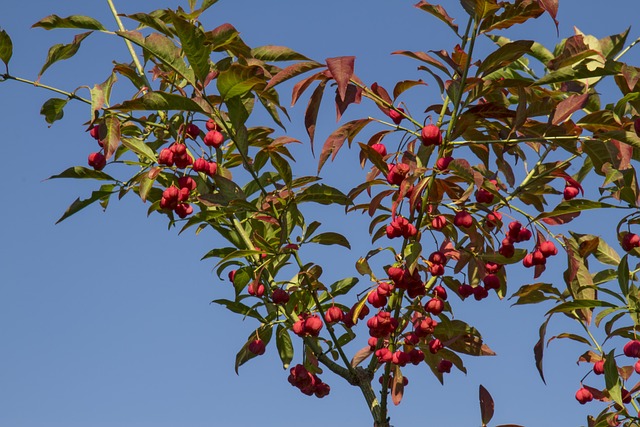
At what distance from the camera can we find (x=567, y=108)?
268 centimetres

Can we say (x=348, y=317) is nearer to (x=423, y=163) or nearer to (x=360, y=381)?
(x=360, y=381)

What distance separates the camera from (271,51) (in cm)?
284

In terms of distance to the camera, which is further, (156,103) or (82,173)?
(82,173)

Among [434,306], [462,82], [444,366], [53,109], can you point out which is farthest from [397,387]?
[53,109]

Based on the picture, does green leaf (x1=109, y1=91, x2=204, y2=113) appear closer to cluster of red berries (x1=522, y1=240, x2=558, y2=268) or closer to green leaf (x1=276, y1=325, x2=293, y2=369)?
green leaf (x1=276, y1=325, x2=293, y2=369)

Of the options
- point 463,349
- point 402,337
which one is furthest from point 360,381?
point 463,349

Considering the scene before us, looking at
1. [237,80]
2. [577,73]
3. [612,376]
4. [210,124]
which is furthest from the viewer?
[612,376]

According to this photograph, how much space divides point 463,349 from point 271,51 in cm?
128

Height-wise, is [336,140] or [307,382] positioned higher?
[336,140]

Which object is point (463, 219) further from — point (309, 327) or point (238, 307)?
point (238, 307)

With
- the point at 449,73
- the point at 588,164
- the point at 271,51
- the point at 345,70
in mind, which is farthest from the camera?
the point at 588,164

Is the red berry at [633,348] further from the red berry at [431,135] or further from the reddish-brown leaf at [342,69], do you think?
the reddish-brown leaf at [342,69]

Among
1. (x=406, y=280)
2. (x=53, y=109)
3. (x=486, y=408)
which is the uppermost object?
(x=53, y=109)

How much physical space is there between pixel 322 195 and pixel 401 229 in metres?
0.31
